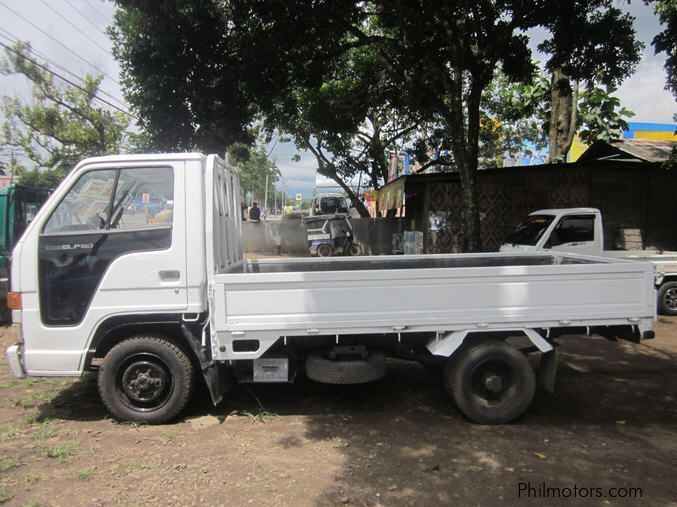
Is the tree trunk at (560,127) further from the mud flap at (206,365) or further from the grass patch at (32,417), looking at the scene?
the grass patch at (32,417)

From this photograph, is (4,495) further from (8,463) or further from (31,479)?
(8,463)

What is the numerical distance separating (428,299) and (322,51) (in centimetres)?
977

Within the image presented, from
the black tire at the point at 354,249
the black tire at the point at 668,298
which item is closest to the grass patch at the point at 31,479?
the black tire at the point at 668,298

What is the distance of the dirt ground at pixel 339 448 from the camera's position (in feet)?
11.1

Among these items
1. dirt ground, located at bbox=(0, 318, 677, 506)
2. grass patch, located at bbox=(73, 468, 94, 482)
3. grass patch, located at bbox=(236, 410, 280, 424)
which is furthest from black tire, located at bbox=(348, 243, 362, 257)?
grass patch, located at bbox=(73, 468, 94, 482)

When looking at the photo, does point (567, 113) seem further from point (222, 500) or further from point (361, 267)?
point (222, 500)

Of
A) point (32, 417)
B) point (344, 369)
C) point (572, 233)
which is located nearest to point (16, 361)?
point (32, 417)

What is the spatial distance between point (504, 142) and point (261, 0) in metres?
20.9

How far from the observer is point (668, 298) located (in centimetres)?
923

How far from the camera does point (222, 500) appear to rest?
327 cm

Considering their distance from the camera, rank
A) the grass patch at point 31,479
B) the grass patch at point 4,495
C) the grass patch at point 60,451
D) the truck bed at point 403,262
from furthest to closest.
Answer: the truck bed at point 403,262 < the grass patch at point 60,451 < the grass patch at point 31,479 < the grass patch at point 4,495

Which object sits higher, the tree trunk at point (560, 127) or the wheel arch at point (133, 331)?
the tree trunk at point (560, 127)

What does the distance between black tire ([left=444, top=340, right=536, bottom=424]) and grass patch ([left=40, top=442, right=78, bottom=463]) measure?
123 inches

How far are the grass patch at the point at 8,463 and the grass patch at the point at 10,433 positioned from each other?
1.23 feet
